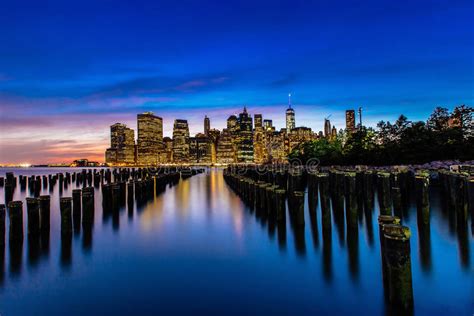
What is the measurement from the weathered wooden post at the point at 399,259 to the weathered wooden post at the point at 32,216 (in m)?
10.5

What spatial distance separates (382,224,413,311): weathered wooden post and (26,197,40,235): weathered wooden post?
34.4 feet

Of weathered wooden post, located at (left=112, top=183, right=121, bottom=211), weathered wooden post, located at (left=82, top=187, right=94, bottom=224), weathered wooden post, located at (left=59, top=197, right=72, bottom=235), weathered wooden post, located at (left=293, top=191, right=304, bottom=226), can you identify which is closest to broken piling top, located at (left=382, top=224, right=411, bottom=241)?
weathered wooden post, located at (left=293, top=191, right=304, bottom=226)

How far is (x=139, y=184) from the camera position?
22.6 m

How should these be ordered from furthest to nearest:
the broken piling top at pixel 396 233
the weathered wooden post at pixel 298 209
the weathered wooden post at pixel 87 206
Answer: the weathered wooden post at pixel 87 206
the weathered wooden post at pixel 298 209
the broken piling top at pixel 396 233

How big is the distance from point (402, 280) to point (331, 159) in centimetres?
4706

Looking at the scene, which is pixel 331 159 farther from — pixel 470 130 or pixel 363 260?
pixel 363 260

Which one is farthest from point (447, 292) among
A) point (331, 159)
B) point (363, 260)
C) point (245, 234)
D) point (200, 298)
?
point (331, 159)

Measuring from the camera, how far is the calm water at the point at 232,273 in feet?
19.7

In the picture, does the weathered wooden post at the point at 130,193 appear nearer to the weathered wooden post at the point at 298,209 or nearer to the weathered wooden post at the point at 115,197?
the weathered wooden post at the point at 115,197

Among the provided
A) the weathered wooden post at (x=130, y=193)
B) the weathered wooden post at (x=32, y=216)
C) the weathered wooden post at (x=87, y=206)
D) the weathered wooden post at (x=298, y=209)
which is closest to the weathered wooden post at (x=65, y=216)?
the weathered wooden post at (x=32, y=216)

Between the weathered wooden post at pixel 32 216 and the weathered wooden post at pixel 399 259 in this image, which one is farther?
the weathered wooden post at pixel 32 216

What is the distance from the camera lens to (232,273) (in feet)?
25.3

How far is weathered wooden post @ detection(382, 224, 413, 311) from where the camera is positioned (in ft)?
15.5

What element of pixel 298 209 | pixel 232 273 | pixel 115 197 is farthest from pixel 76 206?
pixel 298 209
